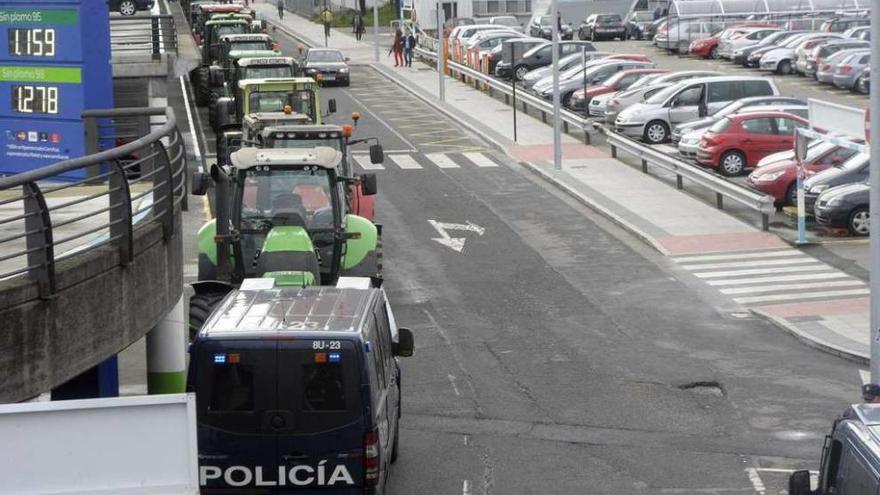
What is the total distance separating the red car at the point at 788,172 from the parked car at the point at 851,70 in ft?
69.5

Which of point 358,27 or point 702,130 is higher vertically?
→ point 358,27

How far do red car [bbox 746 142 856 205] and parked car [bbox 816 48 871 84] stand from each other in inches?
879

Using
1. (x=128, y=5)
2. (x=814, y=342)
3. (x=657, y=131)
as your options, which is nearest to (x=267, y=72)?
(x=128, y=5)

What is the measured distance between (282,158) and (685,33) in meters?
50.8

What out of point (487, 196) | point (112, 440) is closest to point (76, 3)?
point (487, 196)

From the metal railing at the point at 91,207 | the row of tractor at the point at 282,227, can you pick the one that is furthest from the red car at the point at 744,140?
the metal railing at the point at 91,207

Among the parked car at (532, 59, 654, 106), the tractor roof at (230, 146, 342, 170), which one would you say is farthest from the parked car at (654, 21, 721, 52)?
the tractor roof at (230, 146, 342, 170)

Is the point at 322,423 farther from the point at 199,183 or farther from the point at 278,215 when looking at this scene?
the point at 199,183

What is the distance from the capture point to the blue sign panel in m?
25.3

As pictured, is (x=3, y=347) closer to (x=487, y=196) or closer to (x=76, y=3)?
(x=76, y=3)

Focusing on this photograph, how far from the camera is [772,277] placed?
2638cm

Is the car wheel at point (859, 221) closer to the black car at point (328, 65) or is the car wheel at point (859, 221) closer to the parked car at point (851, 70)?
the parked car at point (851, 70)

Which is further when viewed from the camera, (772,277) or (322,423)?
(772,277)

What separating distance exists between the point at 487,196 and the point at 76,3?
11.9m
